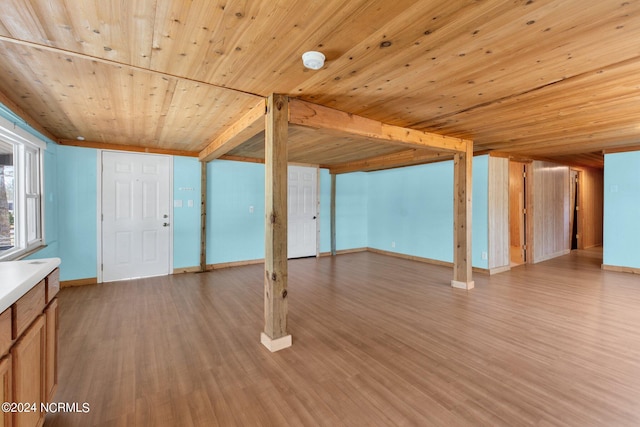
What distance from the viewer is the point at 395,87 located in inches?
94.0

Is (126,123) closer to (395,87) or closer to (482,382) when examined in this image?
(395,87)

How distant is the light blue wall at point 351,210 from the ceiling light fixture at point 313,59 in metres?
5.38

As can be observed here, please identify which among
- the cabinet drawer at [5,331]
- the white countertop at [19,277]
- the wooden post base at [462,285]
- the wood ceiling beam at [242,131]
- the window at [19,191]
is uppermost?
the wood ceiling beam at [242,131]

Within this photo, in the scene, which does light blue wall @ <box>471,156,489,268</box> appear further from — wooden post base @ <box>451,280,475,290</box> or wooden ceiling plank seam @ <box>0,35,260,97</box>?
wooden ceiling plank seam @ <box>0,35,260,97</box>

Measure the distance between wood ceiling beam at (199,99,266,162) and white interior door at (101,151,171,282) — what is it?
47.3 inches

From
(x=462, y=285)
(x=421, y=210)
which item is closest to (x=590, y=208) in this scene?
(x=421, y=210)

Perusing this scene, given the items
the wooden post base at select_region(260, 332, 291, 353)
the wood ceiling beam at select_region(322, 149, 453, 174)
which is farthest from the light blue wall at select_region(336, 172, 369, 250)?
the wooden post base at select_region(260, 332, 291, 353)

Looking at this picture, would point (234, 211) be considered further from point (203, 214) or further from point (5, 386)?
point (5, 386)

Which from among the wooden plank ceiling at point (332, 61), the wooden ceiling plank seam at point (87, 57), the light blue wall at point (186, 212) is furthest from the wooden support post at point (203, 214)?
the wooden ceiling plank seam at point (87, 57)

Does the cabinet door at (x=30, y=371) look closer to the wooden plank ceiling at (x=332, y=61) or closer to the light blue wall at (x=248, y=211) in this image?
the wooden plank ceiling at (x=332, y=61)

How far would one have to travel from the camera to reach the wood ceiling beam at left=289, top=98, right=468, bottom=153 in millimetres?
2674

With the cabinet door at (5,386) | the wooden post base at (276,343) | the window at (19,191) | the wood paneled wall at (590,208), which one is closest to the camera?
the cabinet door at (5,386)

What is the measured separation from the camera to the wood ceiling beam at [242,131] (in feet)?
9.22

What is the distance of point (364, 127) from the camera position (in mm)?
3152
